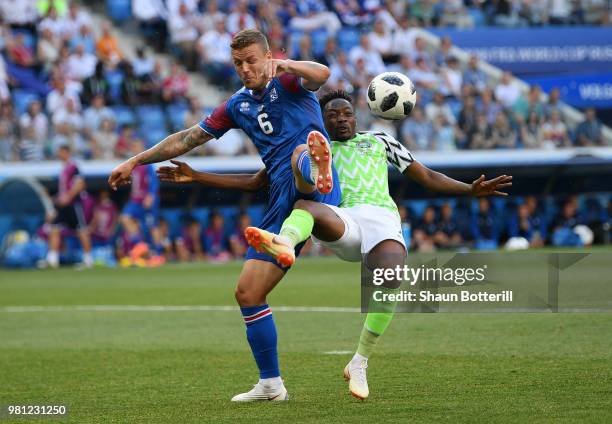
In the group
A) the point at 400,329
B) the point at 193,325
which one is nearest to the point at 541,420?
the point at 400,329

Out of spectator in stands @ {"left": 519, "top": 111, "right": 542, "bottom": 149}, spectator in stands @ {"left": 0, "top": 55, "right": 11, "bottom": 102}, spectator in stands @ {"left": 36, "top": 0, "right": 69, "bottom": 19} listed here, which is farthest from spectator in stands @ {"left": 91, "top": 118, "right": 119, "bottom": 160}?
spectator in stands @ {"left": 519, "top": 111, "right": 542, "bottom": 149}

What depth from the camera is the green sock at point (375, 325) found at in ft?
25.4

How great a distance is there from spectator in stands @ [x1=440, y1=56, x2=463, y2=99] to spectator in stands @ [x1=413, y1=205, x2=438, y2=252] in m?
3.95

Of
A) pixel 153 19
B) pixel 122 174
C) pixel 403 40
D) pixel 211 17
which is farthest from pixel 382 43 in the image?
pixel 122 174

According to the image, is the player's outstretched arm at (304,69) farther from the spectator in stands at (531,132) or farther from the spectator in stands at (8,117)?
the spectator in stands at (531,132)

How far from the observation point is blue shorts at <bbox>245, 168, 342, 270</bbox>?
297 inches

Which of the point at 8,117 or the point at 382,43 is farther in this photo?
the point at 382,43

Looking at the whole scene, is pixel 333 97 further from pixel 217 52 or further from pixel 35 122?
pixel 217 52

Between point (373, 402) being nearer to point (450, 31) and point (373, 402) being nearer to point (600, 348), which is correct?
point (600, 348)

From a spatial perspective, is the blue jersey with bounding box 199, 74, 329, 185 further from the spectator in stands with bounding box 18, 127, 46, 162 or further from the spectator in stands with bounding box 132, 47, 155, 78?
the spectator in stands with bounding box 132, 47, 155, 78

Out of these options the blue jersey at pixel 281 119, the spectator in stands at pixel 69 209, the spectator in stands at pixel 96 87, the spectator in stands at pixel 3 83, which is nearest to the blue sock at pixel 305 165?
the blue jersey at pixel 281 119

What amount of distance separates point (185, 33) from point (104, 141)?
15.7 ft

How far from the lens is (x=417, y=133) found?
25.6 metres

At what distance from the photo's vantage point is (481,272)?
7926 millimetres
